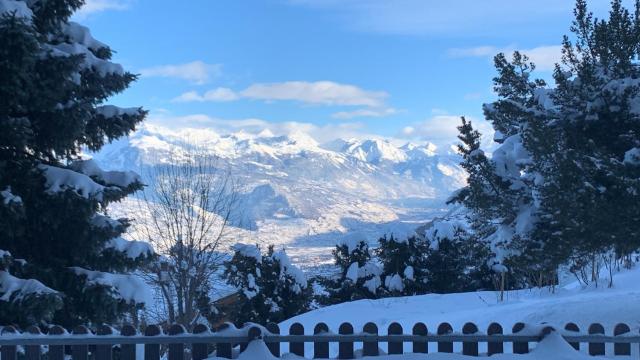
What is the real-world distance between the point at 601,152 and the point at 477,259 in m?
23.7

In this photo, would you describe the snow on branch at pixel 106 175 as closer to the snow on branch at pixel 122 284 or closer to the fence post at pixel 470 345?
the snow on branch at pixel 122 284

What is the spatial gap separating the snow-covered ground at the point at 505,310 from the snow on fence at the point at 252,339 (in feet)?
4.14

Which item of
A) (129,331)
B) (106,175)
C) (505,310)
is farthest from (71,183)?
(505,310)

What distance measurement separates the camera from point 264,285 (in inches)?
1077

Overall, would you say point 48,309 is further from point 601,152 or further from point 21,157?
point 601,152

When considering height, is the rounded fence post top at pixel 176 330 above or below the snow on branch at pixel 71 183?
below

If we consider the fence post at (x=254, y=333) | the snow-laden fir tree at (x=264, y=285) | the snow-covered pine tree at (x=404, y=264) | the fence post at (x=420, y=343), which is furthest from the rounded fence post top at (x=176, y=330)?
the snow-covered pine tree at (x=404, y=264)

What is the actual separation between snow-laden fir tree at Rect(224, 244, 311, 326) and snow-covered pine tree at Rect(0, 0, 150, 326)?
60.6 ft

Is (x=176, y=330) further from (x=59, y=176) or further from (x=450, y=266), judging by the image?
(x=450, y=266)

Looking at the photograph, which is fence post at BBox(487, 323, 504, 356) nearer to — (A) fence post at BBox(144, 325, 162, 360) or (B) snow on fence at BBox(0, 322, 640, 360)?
(B) snow on fence at BBox(0, 322, 640, 360)

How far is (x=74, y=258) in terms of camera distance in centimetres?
827

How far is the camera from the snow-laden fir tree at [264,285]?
26828 mm

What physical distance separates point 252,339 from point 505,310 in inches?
355

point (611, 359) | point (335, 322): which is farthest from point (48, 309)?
point (335, 322)
